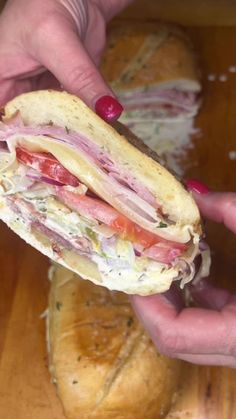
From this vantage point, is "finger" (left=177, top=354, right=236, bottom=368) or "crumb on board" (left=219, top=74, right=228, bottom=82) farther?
"crumb on board" (left=219, top=74, right=228, bottom=82)

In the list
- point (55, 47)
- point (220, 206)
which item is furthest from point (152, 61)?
point (220, 206)

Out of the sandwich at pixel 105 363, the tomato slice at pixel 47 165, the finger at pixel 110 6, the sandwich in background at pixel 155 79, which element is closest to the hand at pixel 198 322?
the sandwich at pixel 105 363

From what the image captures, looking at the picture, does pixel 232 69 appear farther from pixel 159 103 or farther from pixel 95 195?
pixel 95 195

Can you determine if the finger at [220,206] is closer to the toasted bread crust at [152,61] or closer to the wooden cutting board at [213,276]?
the wooden cutting board at [213,276]

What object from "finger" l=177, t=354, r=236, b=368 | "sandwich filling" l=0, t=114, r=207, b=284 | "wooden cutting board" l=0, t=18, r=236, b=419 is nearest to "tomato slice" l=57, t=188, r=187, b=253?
"sandwich filling" l=0, t=114, r=207, b=284

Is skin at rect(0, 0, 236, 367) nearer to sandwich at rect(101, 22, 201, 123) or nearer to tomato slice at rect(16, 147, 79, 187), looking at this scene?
tomato slice at rect(16, 147, 79, 187)

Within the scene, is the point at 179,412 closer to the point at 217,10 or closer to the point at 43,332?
the point at 43,332

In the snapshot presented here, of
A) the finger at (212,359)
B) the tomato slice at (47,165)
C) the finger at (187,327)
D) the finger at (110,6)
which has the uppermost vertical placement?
the tomato slice at (47,165)

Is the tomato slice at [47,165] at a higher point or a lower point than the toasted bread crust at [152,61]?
higher
